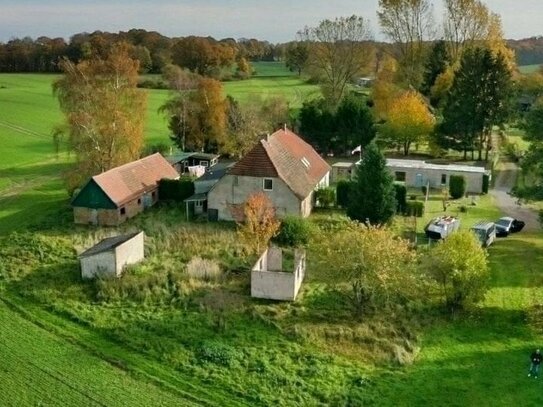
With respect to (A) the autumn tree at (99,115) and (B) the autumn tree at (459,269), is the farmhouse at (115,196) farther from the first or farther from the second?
(B) the autumn tree at (459,269)

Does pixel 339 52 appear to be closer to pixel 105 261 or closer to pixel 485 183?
pixel 485 183

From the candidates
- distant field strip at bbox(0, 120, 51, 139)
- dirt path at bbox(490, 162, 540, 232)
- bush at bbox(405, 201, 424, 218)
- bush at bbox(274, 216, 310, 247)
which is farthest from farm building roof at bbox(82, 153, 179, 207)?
distant field strip at bbox(0, 120, 51, 139)

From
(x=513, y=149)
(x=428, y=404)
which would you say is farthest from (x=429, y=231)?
(x=513, y=149)

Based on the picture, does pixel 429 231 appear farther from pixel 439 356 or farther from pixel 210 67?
pixel 210 67

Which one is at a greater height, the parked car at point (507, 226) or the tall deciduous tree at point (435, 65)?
the tall deciduous tree at point (435, 65)

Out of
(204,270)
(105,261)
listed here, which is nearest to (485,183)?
(204,270)

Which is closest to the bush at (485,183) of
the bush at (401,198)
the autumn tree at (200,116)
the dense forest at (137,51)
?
the bush at (401,198)
